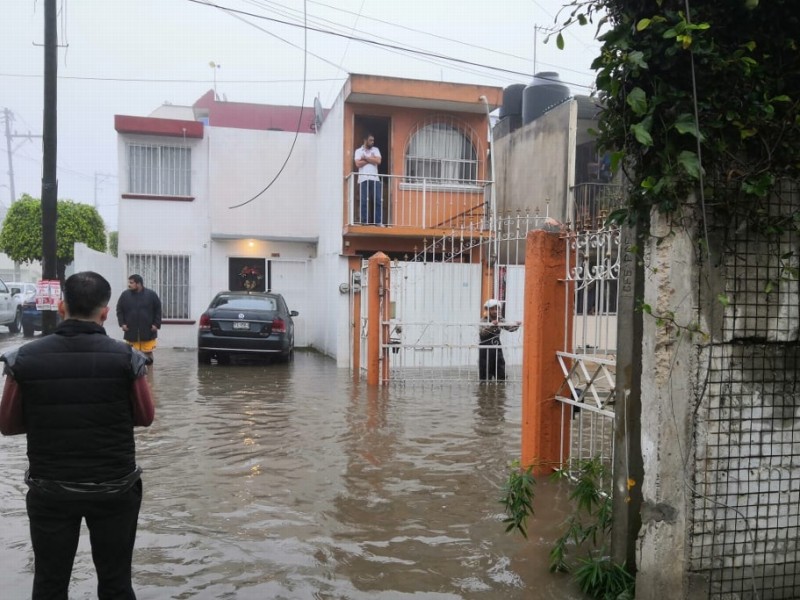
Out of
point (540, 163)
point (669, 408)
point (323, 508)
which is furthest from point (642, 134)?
point (540, 163)

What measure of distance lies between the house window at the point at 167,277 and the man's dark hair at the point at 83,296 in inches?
526

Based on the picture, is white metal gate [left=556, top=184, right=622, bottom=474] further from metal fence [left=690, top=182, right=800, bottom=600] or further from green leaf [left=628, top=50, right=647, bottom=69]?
green leaf [left=628, top=50, right=647, bottom=69]

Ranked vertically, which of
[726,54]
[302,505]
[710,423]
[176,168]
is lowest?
[302,505]

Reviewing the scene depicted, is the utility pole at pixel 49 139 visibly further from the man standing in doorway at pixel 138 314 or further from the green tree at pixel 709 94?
the green tree at pixel 709 94

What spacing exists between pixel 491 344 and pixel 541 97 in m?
9.19

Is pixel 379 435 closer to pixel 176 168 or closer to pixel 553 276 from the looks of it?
pixel 553 276

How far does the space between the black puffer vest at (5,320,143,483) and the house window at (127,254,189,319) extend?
44.2 ft

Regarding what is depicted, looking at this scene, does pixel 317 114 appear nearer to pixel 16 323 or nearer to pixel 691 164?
pixel 16 323

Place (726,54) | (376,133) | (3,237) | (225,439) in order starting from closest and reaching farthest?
(726,54)
(225,439)
(376,133)
(3,237)

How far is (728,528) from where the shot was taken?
10.6 ft

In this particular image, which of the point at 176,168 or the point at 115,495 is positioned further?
the point at 176,168

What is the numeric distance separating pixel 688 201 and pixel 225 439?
214 inches

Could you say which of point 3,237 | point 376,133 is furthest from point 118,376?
point 3,237

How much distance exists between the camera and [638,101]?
9.87 feet
